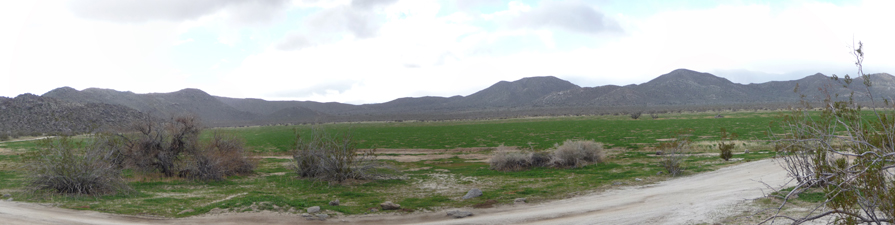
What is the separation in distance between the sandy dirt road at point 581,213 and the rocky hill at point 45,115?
6494 centimetres

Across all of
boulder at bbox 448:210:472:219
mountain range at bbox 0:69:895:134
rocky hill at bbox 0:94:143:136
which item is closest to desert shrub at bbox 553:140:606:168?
boulder at bbox 448:210:472:219

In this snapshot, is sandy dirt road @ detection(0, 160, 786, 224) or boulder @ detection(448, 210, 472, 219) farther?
boulder @ detection(448, 210, 472, 219)

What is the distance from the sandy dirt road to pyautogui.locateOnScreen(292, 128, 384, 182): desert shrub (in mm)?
7625

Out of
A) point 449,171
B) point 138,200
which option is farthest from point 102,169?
point 449,171

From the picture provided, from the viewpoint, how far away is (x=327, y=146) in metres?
21.8

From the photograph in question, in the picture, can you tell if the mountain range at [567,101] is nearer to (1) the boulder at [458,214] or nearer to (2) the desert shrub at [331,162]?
(2) the desert shrub at [331,162]

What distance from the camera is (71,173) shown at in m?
15.3

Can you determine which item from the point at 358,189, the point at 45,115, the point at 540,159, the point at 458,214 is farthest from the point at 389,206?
the point at 45,115

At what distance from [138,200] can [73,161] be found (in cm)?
298

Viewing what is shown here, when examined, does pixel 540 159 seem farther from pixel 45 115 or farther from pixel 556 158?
pixel 45 115

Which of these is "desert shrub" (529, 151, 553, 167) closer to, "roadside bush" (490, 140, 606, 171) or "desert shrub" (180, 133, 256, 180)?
"roadside bush" (490, 140, 606, 171)

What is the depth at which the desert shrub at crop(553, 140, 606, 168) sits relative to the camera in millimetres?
24453

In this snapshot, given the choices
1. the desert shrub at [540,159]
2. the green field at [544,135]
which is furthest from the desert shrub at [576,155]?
the green field at [544,135]

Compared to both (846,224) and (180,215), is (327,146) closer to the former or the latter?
(180,215)
